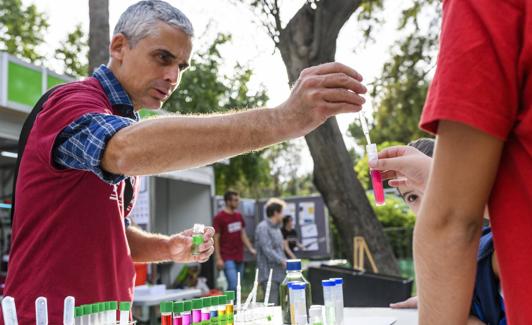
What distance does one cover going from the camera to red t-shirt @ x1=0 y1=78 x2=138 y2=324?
154 centimetres

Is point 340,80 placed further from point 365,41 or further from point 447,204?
point 365,41

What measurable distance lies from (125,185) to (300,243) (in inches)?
431

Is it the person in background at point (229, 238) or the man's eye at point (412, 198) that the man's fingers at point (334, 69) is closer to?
the man's eye at point (412, 198)

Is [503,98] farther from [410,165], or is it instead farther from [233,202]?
[233,202]

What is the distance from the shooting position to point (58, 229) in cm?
159

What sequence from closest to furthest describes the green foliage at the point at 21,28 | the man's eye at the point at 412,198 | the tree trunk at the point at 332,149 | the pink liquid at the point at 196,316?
1. the pink liquid at the point at 196,316
2. the man's eye at the point at 412,198
3. the tree trunk at the point at 332,149
4. the green foliage at the point at 21,28

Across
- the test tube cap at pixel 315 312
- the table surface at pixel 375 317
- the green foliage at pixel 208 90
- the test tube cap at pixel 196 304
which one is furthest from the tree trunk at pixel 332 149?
the green foliage at pixel 208 90

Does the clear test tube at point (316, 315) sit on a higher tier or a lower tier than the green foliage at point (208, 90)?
lower

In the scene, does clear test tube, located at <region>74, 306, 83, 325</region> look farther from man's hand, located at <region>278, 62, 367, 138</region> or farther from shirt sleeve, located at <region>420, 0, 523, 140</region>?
shirt sleeve, located at <region>420, 0, 523, 140</region>

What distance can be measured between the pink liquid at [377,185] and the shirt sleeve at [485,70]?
62 cm

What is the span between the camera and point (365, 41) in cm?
977

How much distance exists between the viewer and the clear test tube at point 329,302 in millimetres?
1690

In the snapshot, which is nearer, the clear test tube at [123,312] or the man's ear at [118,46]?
the clear test tube at [123,312]

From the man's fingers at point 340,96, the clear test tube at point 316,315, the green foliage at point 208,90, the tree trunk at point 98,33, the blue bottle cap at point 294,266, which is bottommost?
the clear test tube at point 316,315
